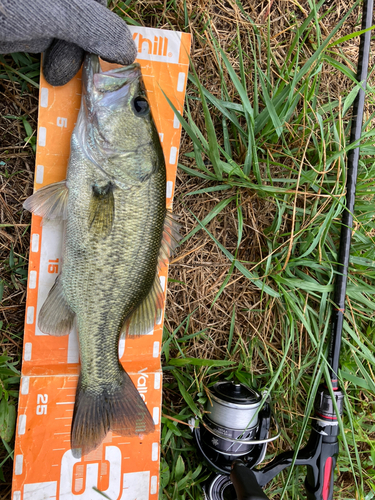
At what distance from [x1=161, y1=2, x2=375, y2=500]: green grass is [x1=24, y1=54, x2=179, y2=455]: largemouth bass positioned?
41 cm

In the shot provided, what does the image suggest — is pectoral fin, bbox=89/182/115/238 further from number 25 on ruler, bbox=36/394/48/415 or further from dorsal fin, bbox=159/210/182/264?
number 25 on ruler, bbox=36/394/48/415

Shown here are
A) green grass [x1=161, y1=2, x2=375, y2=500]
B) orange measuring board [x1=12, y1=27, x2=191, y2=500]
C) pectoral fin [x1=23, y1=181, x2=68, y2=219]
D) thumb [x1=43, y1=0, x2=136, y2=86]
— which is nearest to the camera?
thumb [x1=43, y1=0, x2=136, y2=86]

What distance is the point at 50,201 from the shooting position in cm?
194

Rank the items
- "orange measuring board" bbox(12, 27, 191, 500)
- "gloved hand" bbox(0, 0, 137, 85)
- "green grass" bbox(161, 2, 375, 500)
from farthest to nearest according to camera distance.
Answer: "green grass" bbox(161, 2, 375, 500) < "orange measuring board" bbox(12, 27, 191, 500) < "gloved hand" bbox(0, 0, 137, 85)

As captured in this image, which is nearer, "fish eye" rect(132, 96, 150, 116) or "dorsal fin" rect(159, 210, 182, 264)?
"fish eye" rect(132, 96, 150, 116)

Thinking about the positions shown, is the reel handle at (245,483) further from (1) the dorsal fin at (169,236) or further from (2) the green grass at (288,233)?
(1) the dorsal fin at (169,236)

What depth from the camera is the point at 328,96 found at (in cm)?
240

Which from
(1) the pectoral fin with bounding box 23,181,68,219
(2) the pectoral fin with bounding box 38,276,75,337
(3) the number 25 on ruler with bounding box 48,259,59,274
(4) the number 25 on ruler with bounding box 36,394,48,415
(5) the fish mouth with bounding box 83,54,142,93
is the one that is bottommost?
(4) the number 25 on ruler with bounding box 36,394,48,415

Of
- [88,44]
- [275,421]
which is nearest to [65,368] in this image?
[275,421]

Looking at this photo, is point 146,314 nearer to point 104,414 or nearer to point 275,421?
point 104,414

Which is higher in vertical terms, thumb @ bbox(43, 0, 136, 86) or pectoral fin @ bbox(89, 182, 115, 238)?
thumb @ bbox(43, 0, 136, 86)

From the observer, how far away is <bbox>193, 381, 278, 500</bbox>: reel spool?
212 cm

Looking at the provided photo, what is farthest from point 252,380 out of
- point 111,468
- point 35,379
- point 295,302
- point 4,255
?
point 4,255

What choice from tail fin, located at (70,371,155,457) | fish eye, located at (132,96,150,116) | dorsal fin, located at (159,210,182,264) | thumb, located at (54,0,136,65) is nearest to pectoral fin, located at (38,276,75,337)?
tail fin, located at (70,371,155,457)
